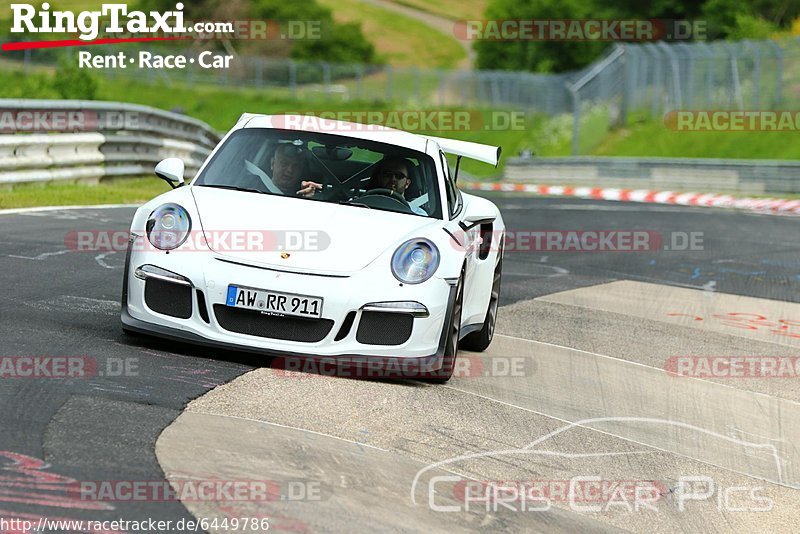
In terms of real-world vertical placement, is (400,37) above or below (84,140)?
above

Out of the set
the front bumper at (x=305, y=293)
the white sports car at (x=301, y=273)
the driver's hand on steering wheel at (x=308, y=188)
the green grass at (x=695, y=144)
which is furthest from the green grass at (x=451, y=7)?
the front bumper at (x=305, y=293)

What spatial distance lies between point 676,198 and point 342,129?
21.8 m

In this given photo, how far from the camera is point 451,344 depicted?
7.28m

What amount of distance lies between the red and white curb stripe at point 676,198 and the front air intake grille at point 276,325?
2042 centimetres

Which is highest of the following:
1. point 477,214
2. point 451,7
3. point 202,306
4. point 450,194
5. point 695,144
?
point 451,7

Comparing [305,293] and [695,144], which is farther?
[695,144]

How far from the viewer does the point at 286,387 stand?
6.57 m

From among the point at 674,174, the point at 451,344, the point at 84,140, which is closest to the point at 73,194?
the point at 84,140

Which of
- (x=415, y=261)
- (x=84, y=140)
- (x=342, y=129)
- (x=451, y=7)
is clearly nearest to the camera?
(x=415, y=261)

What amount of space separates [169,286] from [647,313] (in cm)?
542

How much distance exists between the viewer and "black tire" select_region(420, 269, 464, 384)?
7199 mm

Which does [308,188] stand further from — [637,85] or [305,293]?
[637,85]

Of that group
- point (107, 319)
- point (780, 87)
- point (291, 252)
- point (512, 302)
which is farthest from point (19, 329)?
point (780, 87)

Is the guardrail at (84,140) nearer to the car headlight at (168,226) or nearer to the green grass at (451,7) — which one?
the car headlight at (168,226)
